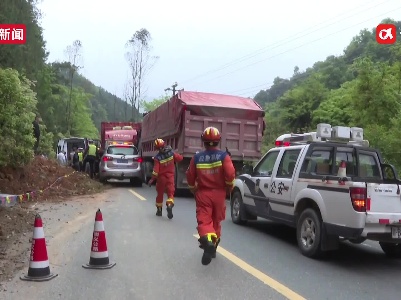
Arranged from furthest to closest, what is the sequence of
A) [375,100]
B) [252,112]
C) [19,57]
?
[19,57], [375,100], [252,112]

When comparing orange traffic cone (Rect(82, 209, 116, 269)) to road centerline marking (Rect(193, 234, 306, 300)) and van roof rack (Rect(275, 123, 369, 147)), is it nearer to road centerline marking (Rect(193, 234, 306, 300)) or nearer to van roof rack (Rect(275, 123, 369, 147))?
road centerline marking (Rect(193, 234, 306, 300))

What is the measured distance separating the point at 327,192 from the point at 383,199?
749 millimetres

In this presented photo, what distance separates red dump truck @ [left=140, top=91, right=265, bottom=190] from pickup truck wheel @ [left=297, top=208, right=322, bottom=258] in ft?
25.5

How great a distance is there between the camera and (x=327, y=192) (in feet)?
21.8

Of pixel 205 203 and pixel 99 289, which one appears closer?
pixel 99 289

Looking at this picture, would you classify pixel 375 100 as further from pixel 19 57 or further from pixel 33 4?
pixel 33 4

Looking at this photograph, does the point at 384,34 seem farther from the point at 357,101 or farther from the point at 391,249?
the point at 357,101

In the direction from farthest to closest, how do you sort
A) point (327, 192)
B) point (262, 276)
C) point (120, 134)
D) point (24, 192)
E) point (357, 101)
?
point (357, 101)
point (120, 134)
point (24, 192)
point (327, 192)
point (262, 276)

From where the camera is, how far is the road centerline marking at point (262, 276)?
5104 millimetres

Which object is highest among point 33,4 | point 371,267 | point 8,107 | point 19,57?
point 33,4

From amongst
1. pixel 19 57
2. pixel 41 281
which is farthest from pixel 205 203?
pixel 19 57

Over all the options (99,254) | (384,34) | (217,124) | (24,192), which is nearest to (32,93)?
(24,192)

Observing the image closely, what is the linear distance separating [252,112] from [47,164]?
7.62m

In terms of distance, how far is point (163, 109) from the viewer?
1830 centimetres
